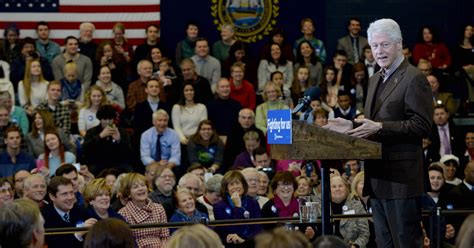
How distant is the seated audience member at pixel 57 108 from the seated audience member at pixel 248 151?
1968mm

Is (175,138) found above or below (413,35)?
below

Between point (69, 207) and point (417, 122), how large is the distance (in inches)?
152

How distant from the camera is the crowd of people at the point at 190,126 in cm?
1002

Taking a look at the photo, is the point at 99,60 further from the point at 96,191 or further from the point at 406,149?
the point at 406,149

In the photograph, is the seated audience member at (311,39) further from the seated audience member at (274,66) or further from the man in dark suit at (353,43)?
the seated audience member at (274,66)

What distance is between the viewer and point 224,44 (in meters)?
15.7

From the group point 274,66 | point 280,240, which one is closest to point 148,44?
point 274,66

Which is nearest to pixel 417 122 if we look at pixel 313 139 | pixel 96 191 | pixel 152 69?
pixel 313 139

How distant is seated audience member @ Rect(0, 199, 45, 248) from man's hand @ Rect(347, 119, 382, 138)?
2.10m

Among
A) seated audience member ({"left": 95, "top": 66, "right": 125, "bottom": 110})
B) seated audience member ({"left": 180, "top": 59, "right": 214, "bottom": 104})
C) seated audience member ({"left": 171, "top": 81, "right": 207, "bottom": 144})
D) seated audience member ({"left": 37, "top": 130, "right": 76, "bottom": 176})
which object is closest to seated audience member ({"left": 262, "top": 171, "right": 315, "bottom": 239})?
seated audience member ({"left": 37, "top": 130, "right": 76, "bottom": 176})

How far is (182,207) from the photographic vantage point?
1005cm

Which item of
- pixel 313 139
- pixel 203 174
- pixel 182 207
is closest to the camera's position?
pixel 313 139

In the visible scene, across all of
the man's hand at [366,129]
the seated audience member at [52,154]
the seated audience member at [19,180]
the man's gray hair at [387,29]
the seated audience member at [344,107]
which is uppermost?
the man's gray hair at [387,29]

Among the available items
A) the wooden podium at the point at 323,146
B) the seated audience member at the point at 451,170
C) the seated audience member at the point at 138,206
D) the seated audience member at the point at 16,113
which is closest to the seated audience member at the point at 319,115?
the seated audience member at the point at 451,170
